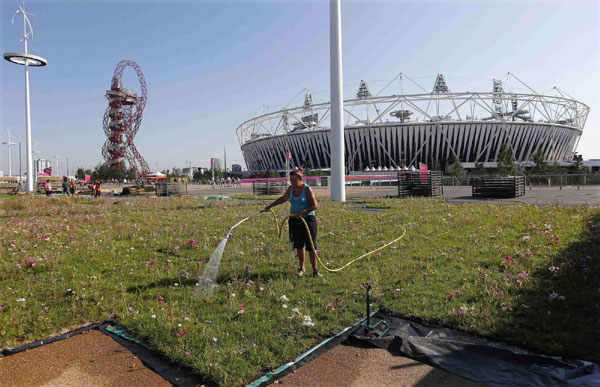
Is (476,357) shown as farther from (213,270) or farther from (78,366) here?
(213,270)

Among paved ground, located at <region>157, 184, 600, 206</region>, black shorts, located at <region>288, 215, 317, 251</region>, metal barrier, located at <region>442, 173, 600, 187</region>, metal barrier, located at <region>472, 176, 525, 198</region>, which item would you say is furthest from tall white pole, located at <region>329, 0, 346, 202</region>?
metal barrier, located at <region>442, 173, 600, 187</region>

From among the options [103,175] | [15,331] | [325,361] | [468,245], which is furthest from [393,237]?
[103,175]

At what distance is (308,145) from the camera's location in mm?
107750

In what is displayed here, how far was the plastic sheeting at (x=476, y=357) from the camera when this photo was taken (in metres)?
3.63

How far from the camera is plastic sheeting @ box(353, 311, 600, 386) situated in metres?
3.63

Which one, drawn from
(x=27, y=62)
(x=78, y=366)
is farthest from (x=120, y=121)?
(x=78, y=366)

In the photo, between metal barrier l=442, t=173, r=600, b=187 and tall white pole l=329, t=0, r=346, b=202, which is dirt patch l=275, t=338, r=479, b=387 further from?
metal barrier l=442, t=173, r=600, b=187

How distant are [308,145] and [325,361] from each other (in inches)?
4135

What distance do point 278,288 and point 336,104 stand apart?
1981cm

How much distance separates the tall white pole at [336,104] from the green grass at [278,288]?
12800 millimetres

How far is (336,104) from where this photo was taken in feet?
79.7

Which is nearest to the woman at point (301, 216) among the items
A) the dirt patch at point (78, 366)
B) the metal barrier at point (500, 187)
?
the dirt patch at point (78, 366)

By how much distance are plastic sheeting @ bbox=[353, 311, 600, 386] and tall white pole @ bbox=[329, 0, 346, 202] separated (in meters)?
18.8

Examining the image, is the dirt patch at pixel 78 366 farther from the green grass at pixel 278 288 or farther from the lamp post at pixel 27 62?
the lamp post at pixel 27 62
